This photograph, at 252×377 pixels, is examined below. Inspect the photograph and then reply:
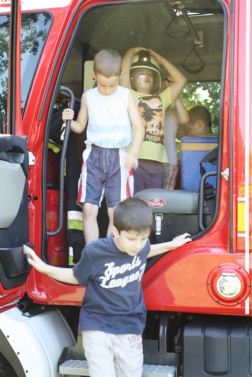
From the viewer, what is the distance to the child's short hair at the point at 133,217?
7.42ft

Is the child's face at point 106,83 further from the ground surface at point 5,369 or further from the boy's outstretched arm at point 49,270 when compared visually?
the ground surface at point 5,369

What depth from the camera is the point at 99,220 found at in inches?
126

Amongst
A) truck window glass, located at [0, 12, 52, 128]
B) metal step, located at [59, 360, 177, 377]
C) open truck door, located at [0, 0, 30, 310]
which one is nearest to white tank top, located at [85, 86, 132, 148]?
truck window glass, located at [0, 12, 52, 128]

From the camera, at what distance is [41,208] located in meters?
2.67

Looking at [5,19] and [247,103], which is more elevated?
[5,19]

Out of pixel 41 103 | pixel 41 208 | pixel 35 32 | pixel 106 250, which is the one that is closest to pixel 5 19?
pixel 35 32

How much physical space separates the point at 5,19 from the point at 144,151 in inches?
44.9

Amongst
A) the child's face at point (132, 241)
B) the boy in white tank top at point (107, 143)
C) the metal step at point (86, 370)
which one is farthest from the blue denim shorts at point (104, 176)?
the metal step at point (86, 370)

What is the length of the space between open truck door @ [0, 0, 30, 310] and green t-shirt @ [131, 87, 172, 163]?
107cm

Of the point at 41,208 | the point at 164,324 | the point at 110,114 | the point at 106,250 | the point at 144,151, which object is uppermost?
the point at 110,114

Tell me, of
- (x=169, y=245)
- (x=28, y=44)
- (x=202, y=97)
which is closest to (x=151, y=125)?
(x=28, y=44)

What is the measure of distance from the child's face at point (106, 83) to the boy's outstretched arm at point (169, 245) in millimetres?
980

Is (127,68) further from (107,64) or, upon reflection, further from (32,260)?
(32,260)

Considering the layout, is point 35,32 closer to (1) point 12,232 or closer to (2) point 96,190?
(2) point 96,190
